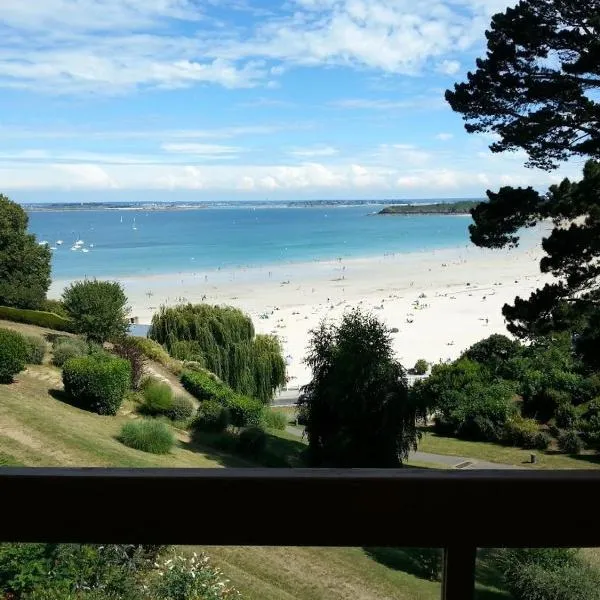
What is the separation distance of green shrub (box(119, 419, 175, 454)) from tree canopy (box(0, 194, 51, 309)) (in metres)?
19.4

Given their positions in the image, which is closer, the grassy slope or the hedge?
the grassy slope

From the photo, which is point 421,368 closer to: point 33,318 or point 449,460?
point 449,460

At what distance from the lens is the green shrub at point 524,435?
23.7 m

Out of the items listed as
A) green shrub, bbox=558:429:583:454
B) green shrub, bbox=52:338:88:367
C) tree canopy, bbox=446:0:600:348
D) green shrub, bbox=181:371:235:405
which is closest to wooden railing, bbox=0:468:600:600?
tree canopy, bbox=446:0:600:348

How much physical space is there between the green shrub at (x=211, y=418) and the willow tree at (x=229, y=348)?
756 centimetres

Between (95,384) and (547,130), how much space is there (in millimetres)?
12263

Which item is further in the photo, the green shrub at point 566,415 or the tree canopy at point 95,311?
the green shrub at point 566,415

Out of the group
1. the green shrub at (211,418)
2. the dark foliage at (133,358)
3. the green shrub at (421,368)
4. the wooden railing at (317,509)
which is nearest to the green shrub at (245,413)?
the green shrub at (211,418)

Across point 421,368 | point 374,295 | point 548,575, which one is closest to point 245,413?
point 421,368

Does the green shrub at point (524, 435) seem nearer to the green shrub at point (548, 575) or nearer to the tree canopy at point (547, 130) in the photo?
the tree canopy at point (547, 130)

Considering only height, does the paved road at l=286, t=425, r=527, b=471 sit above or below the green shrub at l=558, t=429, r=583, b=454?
below

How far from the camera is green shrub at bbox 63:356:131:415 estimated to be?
1759cm

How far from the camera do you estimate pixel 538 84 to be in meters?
13.1

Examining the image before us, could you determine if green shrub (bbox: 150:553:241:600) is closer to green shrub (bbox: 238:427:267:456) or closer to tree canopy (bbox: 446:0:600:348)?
tree canopy (bbox: 446:0:600:348)
